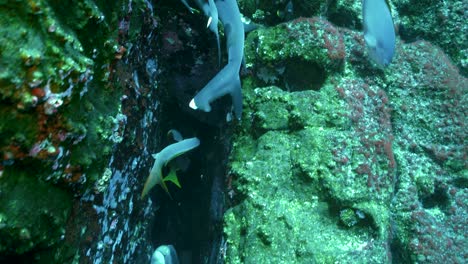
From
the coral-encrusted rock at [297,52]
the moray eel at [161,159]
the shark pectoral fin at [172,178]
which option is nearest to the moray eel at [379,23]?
the coral-encrusted rock at [297,52]

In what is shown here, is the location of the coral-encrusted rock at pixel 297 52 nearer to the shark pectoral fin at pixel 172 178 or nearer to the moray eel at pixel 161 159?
the moray eel at pixel 161 159

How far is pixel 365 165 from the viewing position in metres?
2.88

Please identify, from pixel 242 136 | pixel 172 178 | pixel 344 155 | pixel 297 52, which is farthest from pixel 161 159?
pixel 297 52

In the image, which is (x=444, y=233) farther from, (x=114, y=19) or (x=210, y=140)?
(x=114, y=19)

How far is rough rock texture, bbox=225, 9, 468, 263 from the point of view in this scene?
8.87 feet

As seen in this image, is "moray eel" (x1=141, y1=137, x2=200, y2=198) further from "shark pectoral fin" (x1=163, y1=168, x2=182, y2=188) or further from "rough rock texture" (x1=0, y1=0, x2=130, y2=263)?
"rough rock texture" (x1=0, y1=0, x2=130, y2=263)

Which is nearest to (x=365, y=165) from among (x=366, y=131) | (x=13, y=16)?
(x=366, y=131)

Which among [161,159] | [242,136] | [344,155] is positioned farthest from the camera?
[242,136]

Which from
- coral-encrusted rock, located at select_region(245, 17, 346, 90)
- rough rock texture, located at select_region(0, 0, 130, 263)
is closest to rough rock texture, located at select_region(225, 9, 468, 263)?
coral-encrusted rock, located at select_region(245, 17, 346, 90)

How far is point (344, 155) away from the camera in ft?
9.43

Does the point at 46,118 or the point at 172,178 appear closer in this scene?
the point at 46,118

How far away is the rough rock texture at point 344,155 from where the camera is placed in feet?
8.87

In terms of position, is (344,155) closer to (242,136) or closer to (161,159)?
(242,136)

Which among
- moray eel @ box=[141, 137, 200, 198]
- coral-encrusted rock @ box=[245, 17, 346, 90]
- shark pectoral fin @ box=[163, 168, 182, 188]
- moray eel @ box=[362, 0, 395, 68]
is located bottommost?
shark pectoral fin @ box=[163, 168, 182, 188]
